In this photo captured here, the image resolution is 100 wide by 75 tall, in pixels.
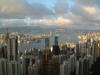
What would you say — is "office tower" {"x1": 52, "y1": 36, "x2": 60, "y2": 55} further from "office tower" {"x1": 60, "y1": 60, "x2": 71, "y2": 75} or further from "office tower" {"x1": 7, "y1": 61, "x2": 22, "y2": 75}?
"office tower" {"x1": 7, "y1": 61, "x2": 22, "y2": 75}

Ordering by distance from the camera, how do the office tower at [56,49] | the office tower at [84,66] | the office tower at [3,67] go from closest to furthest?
the office tower at [3,67]
the office tower at [56,49]
the office tower at [84,66]

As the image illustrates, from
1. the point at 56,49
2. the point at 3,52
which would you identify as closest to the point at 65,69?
the point at 56,49

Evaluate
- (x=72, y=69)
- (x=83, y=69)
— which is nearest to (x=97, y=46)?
(x=83, y=69)

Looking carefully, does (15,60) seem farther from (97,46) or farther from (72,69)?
(97,46)

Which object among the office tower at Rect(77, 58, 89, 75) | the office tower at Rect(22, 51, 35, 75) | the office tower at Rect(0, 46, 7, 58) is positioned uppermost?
the office tower at Rect(0, 46, 7, 58)

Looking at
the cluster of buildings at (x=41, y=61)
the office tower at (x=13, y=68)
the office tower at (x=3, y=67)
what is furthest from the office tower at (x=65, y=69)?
the office tower at (x=3, y=67)

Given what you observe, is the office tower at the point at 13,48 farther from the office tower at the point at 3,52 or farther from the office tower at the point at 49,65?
the office tower at the point at 49,65

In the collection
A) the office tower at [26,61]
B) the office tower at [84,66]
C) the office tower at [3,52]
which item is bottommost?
the office tower at [84,66]

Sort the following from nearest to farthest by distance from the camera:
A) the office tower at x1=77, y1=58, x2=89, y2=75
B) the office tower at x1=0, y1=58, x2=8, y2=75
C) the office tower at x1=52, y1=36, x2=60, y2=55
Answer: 1. the office tower at x1=0, y1=58, x2=8, y2=75
2. the office tower at x1=52, y1=36, x2=60, y2=55
3. the office tower at x1=77, y1=58, x2=89, y2=75

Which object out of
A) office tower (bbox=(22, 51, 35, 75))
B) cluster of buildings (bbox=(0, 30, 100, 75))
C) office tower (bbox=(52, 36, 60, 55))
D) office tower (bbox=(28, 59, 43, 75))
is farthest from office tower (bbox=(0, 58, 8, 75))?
office tower (bbox=(52, 36, 60, 55))
